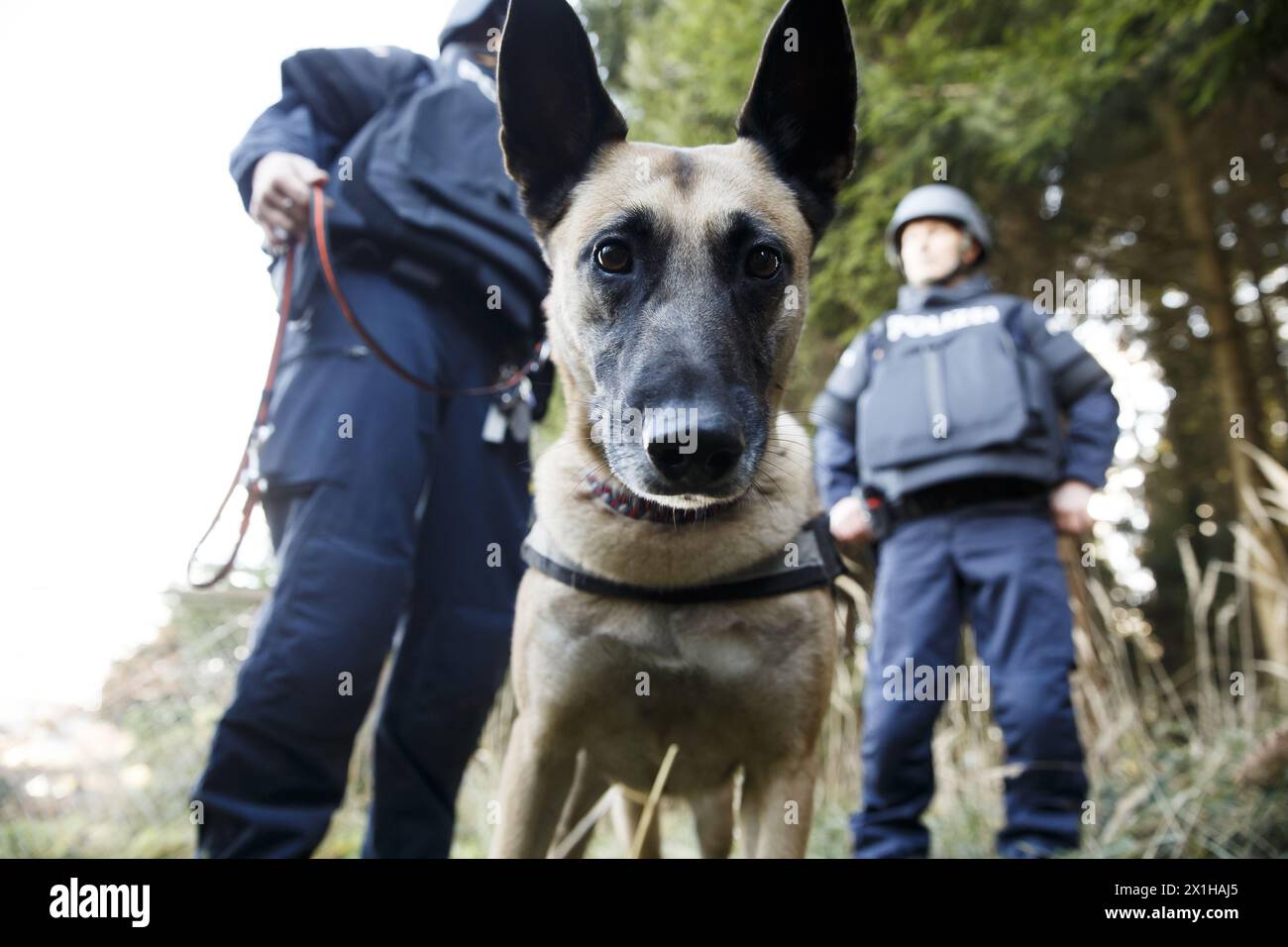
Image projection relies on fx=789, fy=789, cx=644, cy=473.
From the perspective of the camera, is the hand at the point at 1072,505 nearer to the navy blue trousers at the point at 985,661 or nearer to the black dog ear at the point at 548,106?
the navy blue trousers at the point at 985,661

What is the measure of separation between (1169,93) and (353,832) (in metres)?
5.09

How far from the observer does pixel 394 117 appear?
5.61 ft

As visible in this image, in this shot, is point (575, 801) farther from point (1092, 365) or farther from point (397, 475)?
point (1092, 365)

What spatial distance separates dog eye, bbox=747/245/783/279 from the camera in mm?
1441

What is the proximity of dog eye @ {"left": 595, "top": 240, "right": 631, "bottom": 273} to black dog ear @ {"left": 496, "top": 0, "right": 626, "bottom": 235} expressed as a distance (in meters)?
0.15

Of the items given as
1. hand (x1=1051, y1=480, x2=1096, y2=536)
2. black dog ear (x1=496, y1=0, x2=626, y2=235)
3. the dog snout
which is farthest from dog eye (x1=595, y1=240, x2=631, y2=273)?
hand (x1=1051, y1=480, x2=1096, y2=536)

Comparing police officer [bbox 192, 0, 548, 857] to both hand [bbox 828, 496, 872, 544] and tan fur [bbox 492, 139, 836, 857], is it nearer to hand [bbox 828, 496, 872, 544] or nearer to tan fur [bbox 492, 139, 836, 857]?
tan fur [bbox 492, 139, 836, 857]

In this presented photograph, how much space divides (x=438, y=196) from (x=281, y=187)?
309mm

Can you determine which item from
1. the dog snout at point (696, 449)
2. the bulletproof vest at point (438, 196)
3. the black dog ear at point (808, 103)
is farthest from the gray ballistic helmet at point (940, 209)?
the dog snout at point (696, 449)

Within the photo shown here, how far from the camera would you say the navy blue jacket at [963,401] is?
2424 millimetres

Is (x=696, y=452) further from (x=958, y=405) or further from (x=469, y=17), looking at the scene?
(x=958, y=405)

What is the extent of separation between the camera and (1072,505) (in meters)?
2.47

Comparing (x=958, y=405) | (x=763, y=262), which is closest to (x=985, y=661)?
(x=958, y=405)
